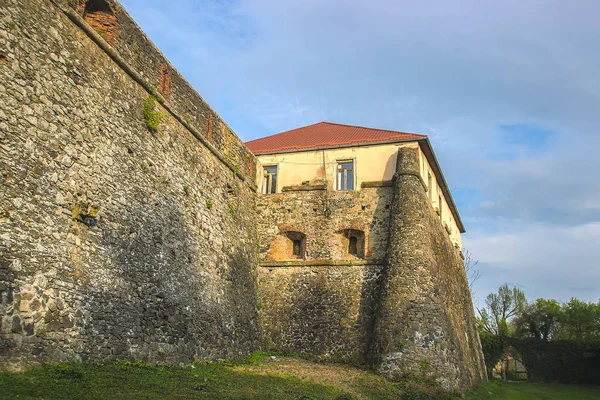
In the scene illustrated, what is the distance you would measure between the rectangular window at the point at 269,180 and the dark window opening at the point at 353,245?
3178 mm

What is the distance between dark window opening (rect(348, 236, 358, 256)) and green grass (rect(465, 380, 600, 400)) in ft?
Result: 17.2

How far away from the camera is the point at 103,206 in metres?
9.03

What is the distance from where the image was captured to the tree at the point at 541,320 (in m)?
34.9

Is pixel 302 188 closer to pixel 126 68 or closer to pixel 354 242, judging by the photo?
pixel 354 242

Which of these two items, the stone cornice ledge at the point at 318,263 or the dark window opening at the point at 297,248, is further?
the dark window opening at the point at 297,248

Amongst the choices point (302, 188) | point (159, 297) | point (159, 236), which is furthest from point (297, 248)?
point (159, 297)

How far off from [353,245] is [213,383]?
26.3 feet

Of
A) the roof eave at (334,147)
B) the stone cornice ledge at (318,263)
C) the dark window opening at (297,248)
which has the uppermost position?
the roof eave at (334,147)

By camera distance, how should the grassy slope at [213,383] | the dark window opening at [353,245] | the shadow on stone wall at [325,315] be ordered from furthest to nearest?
the dark window opening at [353,245], the shadow on stone wall at [325,315], the grassy slope at [213,383]

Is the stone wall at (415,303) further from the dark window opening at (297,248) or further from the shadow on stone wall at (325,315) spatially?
the dark window opening at (297,248)

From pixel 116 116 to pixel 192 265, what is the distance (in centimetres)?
392

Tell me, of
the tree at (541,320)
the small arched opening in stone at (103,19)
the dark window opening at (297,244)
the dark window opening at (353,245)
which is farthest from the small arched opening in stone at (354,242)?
the tree at (541,320)

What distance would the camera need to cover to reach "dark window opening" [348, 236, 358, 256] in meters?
16.3

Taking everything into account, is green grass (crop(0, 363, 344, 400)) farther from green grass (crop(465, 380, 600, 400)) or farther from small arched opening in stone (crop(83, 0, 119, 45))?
green grass (crop(465, 380, 600, 400))
